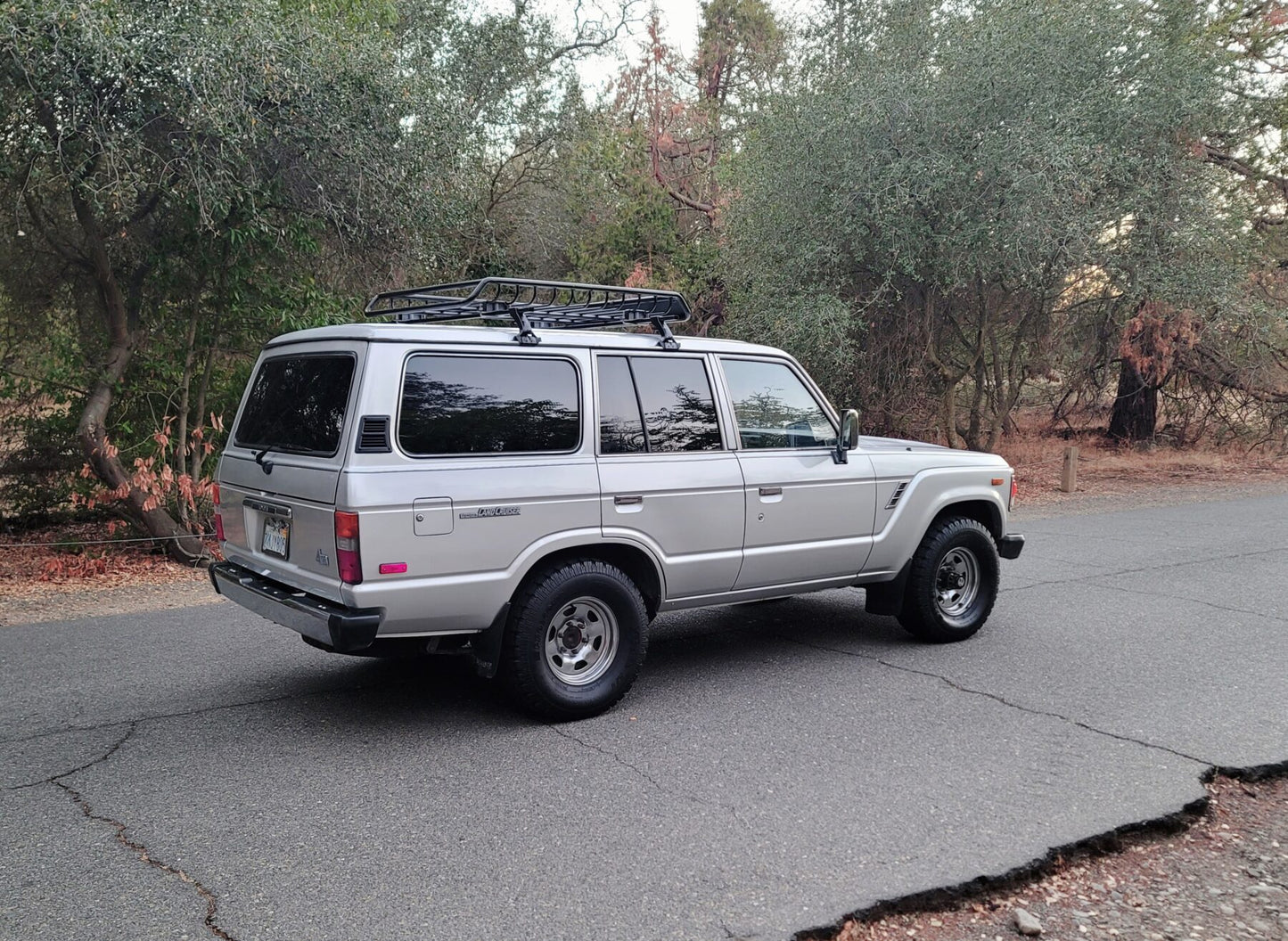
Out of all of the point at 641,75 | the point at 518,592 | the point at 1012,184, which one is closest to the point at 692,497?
the point at 518,592

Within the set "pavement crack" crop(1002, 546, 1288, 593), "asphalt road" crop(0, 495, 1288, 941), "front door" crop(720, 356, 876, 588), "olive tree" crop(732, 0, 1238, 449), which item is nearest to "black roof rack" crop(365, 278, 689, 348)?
"front door" crop(720, 356, 876, 588)

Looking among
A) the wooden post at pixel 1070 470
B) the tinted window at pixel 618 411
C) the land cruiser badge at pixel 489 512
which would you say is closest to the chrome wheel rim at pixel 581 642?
the land cruiser badge at pixel 489 512

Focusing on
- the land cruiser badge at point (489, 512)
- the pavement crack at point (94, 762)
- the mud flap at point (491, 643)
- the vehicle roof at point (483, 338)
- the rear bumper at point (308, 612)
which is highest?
the vehicle roof at point (483, 338)

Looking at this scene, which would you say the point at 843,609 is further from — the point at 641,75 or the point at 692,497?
the point at 641,75

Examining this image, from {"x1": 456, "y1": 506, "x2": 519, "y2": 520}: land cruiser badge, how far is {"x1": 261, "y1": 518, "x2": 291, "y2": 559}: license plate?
911 mm

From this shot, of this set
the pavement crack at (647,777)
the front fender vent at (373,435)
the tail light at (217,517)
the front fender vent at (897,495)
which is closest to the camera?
the pavement crack at (647,777)

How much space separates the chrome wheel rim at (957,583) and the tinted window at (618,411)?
248 centimetres

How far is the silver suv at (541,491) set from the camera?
442 centimetres

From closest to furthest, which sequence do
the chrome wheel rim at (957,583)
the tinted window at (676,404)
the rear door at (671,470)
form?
the rear door at (671,470) → the tinted window at (676,404) → the chrome wheel rim at (957,583)

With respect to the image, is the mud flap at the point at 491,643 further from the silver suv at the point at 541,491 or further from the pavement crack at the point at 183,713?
the pavement crack at the point at 183,713

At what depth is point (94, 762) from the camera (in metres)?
4.43

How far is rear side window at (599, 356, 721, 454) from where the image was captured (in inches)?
205

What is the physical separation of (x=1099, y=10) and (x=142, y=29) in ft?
37.4

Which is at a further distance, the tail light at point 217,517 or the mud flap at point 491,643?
the tail light at point 217,517
